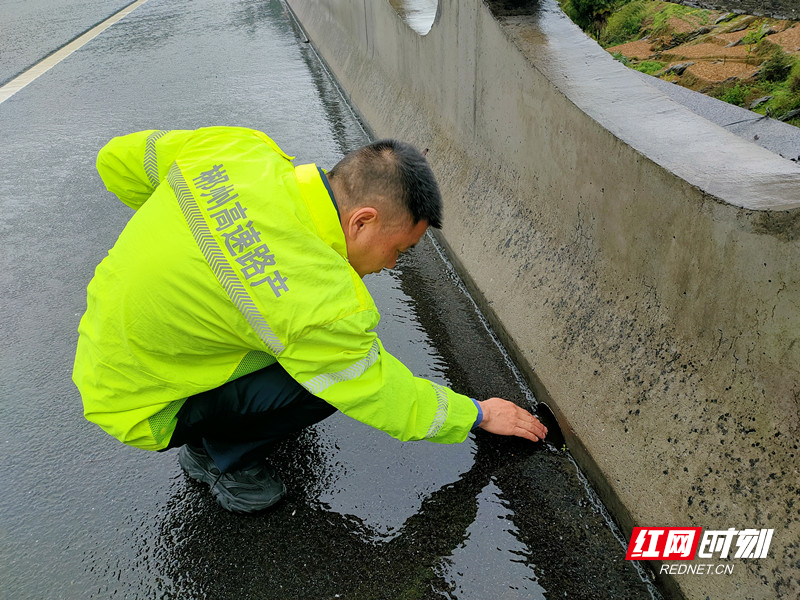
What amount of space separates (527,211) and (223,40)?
808 cm

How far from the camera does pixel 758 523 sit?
1.64m

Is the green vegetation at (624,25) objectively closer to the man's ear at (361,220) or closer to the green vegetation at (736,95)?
the green vegetation at (736,95)

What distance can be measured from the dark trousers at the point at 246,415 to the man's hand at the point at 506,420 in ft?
1.75

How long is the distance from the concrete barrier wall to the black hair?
26.0 inches

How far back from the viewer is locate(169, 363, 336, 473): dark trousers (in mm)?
2150

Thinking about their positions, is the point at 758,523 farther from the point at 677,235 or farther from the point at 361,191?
the point at 361,191

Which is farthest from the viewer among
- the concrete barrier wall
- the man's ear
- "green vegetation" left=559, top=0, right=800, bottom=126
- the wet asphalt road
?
"green vegetation" left=559, top=0, right=800, bottom=126

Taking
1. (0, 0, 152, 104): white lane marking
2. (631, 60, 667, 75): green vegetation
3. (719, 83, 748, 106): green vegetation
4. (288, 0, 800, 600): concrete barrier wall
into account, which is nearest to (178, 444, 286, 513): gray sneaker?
(288, 0, 800, 600): concrete barrier wall

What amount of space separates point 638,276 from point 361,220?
36.0 inches

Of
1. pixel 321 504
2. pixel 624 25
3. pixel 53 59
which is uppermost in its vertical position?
pixel 624 25

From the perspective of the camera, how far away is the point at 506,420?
2.32 meters

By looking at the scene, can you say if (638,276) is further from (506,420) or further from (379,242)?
(379,242)

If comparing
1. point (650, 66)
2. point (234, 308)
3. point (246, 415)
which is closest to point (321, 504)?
point (246, 415)

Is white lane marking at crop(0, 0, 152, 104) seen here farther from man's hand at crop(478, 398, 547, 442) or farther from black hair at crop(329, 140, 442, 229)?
man's hand at crop(478, 398, 547, 442)
